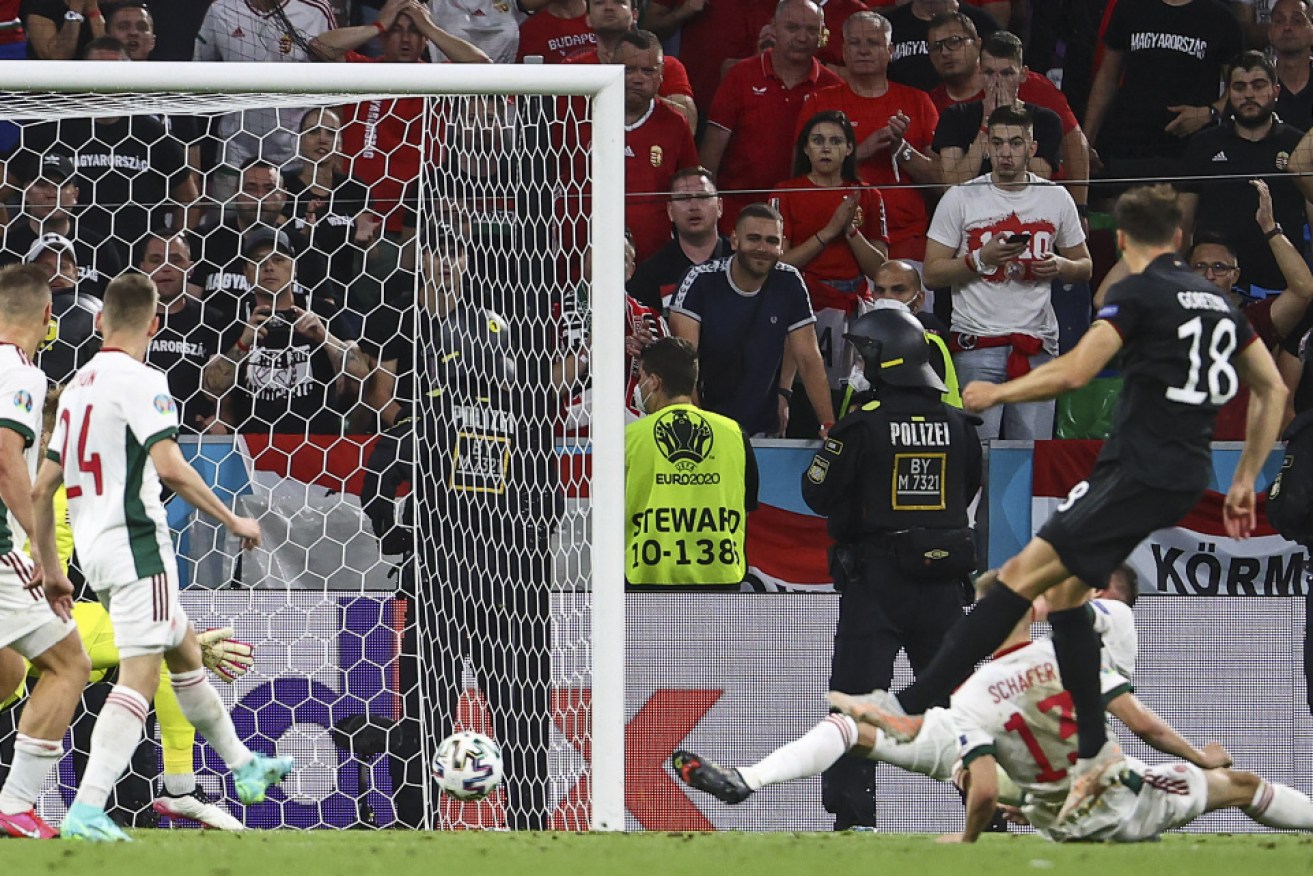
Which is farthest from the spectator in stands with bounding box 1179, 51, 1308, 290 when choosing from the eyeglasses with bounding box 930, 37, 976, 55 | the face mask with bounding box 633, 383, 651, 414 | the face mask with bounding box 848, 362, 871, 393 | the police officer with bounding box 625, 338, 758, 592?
the face mask with bounding box 633, 383, 651, 414

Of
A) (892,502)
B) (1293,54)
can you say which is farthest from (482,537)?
(1293,54)

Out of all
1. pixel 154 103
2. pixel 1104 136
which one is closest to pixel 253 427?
pixel 154 103

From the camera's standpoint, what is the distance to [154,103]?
22.0 feet

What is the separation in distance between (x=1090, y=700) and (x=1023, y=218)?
3272 millimetres

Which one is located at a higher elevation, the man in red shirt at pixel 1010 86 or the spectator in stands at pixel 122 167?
the man in red shirt at pixel 1010 86

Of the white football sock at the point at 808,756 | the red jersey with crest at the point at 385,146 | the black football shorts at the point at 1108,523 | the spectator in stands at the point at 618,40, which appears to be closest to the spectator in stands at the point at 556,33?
the spectator in stands at the point at 618,40

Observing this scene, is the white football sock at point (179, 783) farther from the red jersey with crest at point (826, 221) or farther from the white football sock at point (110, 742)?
the red jersey with crest at point (826, 221)

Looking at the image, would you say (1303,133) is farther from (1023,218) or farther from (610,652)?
(610,652)

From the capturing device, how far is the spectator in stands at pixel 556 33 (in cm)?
998

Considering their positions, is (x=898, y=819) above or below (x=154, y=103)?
below

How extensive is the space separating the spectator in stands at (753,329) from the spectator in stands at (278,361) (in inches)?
57.3

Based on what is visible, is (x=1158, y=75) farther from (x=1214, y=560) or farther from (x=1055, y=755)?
(x=1055, y=755)

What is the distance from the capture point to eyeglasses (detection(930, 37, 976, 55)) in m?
9.47

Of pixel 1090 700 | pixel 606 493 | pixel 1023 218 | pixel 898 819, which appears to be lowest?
pixel 898 819
